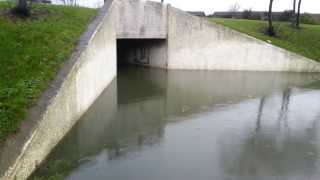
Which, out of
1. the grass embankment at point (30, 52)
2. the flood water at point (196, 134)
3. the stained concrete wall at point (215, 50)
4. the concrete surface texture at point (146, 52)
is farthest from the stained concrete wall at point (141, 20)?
the flood water at point (196, 134)

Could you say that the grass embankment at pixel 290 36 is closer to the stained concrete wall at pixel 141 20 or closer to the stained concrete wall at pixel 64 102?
the stained concrete wall at pixel 141 20

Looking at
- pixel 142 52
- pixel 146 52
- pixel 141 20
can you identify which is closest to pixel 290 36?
pixel 146 52

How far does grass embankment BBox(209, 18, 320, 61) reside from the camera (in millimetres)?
25203

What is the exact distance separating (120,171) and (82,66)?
480 centimetres

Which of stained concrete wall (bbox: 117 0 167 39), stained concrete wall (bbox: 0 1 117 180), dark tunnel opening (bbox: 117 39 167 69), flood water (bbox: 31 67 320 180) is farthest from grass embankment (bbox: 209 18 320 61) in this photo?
stained concrete wall (bbox: 0 1 117 180)

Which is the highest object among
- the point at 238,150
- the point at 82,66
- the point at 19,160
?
the point at 82,66

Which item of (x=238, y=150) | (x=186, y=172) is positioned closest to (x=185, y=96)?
(x=238, y=150)

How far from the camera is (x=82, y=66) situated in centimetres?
1220

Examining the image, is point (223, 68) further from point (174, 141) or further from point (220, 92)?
point (174, 141)

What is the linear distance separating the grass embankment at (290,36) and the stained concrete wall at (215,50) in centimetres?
169

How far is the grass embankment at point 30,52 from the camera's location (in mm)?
8466

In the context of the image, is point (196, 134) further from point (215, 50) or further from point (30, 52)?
point (215, 50)

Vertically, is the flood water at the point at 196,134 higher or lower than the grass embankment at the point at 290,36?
lower

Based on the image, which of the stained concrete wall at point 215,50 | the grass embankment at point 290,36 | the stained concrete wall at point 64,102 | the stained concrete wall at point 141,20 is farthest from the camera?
the grass embankment at point 290,36
